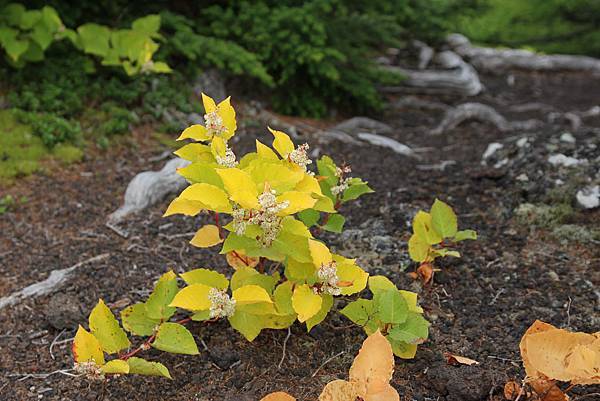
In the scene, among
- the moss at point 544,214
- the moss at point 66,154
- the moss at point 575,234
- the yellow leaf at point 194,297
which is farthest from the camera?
the moss at point 66,154

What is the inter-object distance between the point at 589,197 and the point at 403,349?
1444 millimetres

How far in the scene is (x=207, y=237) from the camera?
2109 mm

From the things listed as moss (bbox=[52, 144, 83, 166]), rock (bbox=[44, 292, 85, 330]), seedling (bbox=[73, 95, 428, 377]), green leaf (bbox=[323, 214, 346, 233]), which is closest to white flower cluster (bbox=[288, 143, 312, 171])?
seedling (bbox=[73, 95, 428, 377])

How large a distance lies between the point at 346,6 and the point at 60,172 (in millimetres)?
2531

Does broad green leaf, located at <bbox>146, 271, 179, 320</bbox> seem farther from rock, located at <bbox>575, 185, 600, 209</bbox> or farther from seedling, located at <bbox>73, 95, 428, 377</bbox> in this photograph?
rock, located at <bbox>575, 185, 600, 209</bbox>

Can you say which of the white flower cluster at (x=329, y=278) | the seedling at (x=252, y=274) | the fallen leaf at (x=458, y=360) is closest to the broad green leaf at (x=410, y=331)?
the seedling at (x=252, y=274)

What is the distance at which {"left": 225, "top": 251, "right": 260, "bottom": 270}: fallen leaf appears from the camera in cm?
212

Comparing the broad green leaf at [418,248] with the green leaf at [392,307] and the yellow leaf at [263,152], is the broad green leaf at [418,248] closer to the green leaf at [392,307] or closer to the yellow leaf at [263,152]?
the green leaf at [392,307]

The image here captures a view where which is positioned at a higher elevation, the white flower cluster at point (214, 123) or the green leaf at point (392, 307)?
the white flower cluster at point (214, 123)

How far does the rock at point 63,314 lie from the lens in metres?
2.31

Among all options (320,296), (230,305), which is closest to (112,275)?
(230,305)

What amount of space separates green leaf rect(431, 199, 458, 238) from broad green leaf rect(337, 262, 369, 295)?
602mm

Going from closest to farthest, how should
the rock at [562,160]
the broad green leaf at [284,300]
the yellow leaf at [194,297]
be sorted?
the yellow leaf at [194,297], the broad green leaf at [284,300], the rock at [562,160]

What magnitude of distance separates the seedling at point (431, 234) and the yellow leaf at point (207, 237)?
0.69 meters
